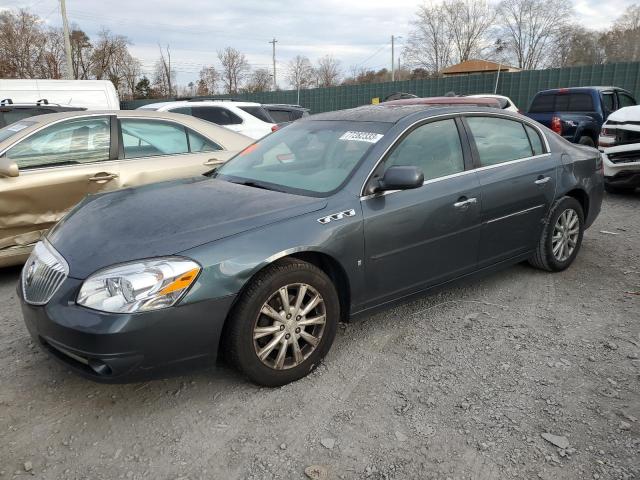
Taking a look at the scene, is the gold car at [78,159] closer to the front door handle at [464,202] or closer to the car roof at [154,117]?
the car roof at [154,117]

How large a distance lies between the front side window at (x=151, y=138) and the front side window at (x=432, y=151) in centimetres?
286

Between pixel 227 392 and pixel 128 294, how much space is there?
85 cm

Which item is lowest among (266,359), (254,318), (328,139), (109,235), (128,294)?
(266,359)

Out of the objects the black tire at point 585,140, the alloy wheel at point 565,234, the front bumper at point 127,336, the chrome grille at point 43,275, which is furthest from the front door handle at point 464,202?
the black tire at point 585,140

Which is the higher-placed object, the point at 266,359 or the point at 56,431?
the point at 266,359

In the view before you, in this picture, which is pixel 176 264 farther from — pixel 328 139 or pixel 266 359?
pixel 328 139

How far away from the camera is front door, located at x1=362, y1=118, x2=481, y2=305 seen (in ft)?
10.6

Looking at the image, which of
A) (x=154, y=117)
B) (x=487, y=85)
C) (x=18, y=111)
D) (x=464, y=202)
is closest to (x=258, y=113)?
(x=18, y=111)

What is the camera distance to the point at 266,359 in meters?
2.85

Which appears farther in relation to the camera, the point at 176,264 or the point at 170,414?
the point at 170,414

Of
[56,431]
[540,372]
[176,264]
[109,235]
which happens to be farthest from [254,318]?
[540,372]

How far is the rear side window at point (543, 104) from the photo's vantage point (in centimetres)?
1131

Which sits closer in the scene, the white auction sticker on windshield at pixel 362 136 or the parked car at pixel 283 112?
the white auction sticker on windshield at pixel 362 136

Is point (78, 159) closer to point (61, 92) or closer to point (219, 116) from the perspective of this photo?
point (219, 116)
